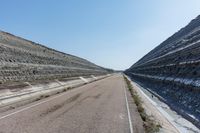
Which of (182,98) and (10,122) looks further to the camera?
(182,98)

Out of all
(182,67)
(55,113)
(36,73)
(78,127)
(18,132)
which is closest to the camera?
(18,132)

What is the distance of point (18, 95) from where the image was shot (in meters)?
21.4

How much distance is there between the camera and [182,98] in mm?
20375

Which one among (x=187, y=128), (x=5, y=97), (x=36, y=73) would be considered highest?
(x=36, y=73)

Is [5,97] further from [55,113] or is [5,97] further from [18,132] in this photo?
[18,132]

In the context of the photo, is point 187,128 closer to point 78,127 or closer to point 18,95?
point 78,127

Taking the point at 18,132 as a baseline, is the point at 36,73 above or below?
above

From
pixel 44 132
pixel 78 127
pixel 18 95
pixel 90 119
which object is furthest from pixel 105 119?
pixel 18 95

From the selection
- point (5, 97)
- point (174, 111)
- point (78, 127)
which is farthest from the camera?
point (5, 97)

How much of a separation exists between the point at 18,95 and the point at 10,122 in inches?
426

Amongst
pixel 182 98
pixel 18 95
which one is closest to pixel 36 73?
pixel 18 95

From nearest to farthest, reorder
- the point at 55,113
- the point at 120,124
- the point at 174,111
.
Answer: the point at 120,124 → the point at 55,113 → the point at 174,111

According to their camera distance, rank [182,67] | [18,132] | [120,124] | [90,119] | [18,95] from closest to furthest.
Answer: [18,132] → [120,124] → [90,119] → [18,95] → [182,67]

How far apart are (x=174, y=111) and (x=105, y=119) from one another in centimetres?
759
